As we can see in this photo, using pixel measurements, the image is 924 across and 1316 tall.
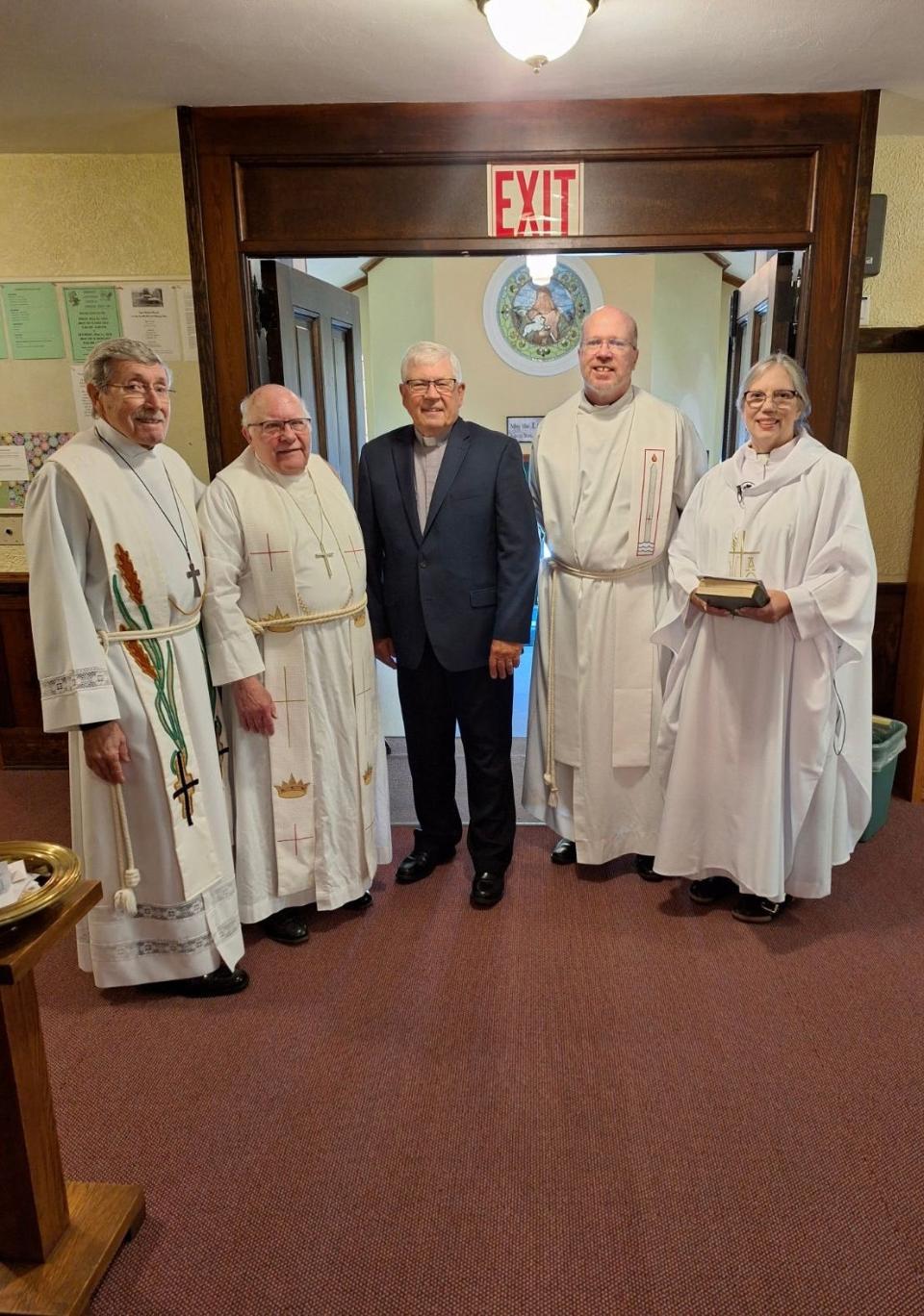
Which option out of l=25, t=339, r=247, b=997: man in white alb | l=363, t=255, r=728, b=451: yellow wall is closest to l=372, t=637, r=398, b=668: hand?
l=25, t=339, r=247, b=997: man in white alb

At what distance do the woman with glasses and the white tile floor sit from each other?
2014 millimetres

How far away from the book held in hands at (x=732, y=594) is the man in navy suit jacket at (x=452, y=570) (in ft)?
1.71

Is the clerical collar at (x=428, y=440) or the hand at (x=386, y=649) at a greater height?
the clerical collar at (x=428, y=440)

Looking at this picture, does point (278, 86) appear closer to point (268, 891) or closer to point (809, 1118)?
point (268, 891)

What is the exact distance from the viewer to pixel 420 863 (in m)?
2.80

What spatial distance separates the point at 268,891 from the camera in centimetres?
245

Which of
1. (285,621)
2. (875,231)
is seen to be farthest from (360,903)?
(875,231)

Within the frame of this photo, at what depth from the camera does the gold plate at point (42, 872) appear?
127 centimetres

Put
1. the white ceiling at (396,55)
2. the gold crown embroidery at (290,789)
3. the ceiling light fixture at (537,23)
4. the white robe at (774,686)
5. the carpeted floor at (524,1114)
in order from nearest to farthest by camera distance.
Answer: the carpeted floor at (524,1114)
the ceiling light fixture at (537,23)
the white ceiling at (396,55)
the white robe at (774,686)
the gold crown embroidery at (290,789)

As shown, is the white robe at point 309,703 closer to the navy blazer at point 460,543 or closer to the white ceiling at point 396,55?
the navy blazer at point 460,543

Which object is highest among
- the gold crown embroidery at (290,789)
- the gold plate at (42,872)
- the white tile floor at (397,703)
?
the gold plate at (42,872)

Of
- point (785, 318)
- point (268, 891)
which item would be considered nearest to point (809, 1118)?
point (268, 891)

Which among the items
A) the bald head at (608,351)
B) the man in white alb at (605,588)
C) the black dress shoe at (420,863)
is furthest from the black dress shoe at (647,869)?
the bald head at (608,351)

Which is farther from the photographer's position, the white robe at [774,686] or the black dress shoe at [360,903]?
the black dress shoe at [360,903]
